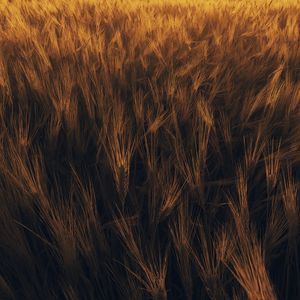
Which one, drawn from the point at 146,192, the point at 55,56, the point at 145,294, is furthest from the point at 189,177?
the point at 55,56

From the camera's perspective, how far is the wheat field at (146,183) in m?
0.46

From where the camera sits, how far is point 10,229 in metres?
0.51

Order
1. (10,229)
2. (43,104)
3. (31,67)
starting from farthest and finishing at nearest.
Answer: (31,67), (43,104), (10,229)

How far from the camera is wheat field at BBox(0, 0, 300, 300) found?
46 centimetres

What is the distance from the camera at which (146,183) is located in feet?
2.05

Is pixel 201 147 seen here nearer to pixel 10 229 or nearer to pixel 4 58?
pixel 10 229

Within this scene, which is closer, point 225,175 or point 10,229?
point 10,229

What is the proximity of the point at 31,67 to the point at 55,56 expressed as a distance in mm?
226

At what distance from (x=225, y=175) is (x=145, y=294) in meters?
0.30

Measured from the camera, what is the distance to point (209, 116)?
2.45ft

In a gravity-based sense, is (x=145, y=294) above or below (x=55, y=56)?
below

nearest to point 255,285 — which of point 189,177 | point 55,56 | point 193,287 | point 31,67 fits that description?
point 193,287

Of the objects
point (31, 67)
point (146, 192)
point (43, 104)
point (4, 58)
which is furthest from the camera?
point (4, 58)

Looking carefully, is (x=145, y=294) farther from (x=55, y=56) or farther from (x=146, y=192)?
(x=55, y=56)
